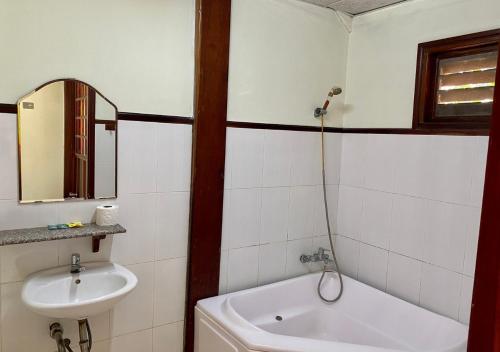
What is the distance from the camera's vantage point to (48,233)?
1.76 meters

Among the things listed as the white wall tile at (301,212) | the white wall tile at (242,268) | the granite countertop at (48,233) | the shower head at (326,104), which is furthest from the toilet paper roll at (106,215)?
the shower head at (326,104)

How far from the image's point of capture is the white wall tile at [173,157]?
7.18 feet

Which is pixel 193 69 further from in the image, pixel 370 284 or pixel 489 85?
pixel 370 284

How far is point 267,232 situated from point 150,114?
1108mm

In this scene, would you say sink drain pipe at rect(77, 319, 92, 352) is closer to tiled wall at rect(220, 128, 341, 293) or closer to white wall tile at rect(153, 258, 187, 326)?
white wall tile at rect(153, 258, 187, 326)

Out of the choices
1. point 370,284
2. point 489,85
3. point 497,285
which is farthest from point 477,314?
point 370,284

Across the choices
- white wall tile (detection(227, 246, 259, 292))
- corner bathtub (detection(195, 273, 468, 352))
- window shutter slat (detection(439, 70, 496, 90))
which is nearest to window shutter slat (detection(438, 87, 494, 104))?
window shutter slat (detection(439, 70, 496, 90))

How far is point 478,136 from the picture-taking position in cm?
216

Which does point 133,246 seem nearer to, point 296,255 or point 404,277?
point 296,255

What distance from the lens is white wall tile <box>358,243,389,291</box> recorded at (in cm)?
269

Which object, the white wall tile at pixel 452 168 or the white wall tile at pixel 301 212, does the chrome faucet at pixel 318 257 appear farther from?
the white wall tile at pixel 452 168

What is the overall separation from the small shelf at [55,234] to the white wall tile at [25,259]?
0.09m

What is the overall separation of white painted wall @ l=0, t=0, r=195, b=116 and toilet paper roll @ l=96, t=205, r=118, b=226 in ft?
1.74

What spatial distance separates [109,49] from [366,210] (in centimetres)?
195
